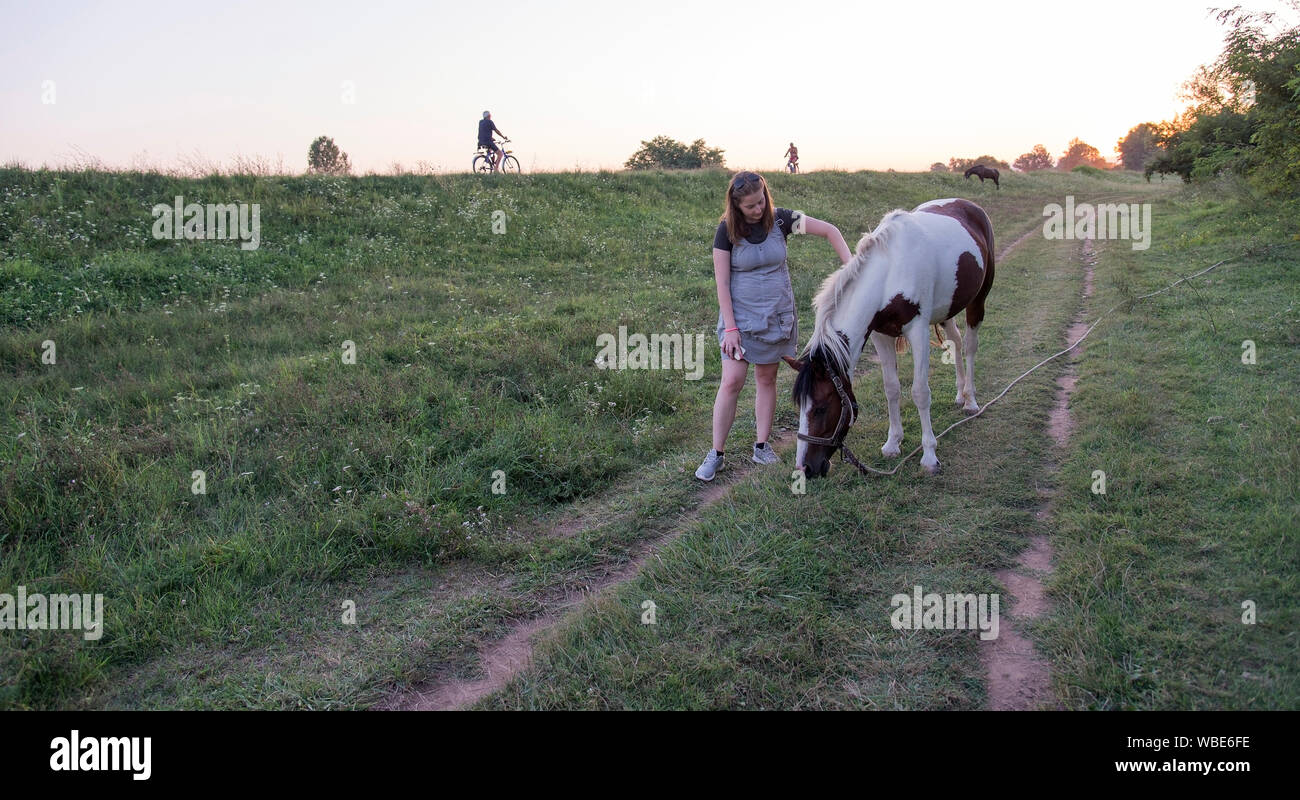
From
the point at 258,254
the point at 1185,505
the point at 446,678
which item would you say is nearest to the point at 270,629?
the point at 446,678

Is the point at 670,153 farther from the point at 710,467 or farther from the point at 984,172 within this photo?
the point at 710,467

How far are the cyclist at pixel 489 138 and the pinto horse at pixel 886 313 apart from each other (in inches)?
582

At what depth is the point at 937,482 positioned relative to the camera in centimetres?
469

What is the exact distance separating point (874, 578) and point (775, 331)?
1839 mm

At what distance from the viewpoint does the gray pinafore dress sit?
465 cm

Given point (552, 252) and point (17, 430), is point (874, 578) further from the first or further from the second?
point (552, 252)

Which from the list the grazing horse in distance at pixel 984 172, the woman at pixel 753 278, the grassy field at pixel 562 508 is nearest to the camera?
the grassy field at pixel 562 508

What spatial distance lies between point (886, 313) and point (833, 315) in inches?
16.1

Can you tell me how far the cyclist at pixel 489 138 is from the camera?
17.8 metres

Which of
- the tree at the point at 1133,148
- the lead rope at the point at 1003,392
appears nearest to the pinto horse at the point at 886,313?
the lead rope at the point at 1003,392

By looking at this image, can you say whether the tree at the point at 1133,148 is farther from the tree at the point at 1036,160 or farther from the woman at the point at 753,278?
the woman at the point at 753,278

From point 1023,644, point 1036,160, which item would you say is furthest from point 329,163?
point 1036,160
